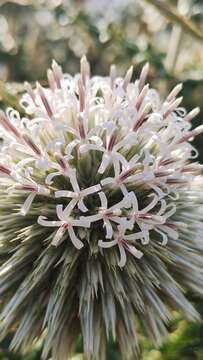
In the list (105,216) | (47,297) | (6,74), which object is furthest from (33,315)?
(6,74)

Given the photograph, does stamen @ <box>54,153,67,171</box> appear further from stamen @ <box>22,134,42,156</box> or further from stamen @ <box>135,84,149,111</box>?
stamen @ <box>135,84,149,111</box>

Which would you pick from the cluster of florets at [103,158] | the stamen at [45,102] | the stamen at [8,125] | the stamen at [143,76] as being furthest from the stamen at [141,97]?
the stamen at [8,125]

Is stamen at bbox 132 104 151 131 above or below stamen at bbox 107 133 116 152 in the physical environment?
above

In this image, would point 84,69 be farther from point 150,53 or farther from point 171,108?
point 150,53

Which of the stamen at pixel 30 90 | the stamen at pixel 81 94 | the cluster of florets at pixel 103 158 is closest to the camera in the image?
the cluster of florets at pixel 103 158

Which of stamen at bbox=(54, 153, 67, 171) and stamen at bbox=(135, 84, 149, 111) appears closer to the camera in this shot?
stamen at bbox=(54, 153, 67, 171)

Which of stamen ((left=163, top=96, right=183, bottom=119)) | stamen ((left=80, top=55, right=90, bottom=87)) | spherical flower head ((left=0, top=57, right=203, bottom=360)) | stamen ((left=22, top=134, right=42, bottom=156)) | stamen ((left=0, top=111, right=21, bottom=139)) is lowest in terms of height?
spherical flower head ((left=0, top=57, right=203, bottom=360))

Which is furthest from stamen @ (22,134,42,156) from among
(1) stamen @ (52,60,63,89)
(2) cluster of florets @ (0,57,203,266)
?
(1) stamen @ (52,60,63,89)

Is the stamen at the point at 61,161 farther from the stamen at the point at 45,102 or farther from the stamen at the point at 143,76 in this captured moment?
the stamen at the point at 143,76

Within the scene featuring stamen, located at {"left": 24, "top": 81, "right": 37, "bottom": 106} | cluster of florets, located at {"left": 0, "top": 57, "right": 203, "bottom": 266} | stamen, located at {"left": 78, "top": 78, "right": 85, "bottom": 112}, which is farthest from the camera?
stamen, located at {"left": 24, "top": 81, "right": 37, "bottom": 106}
